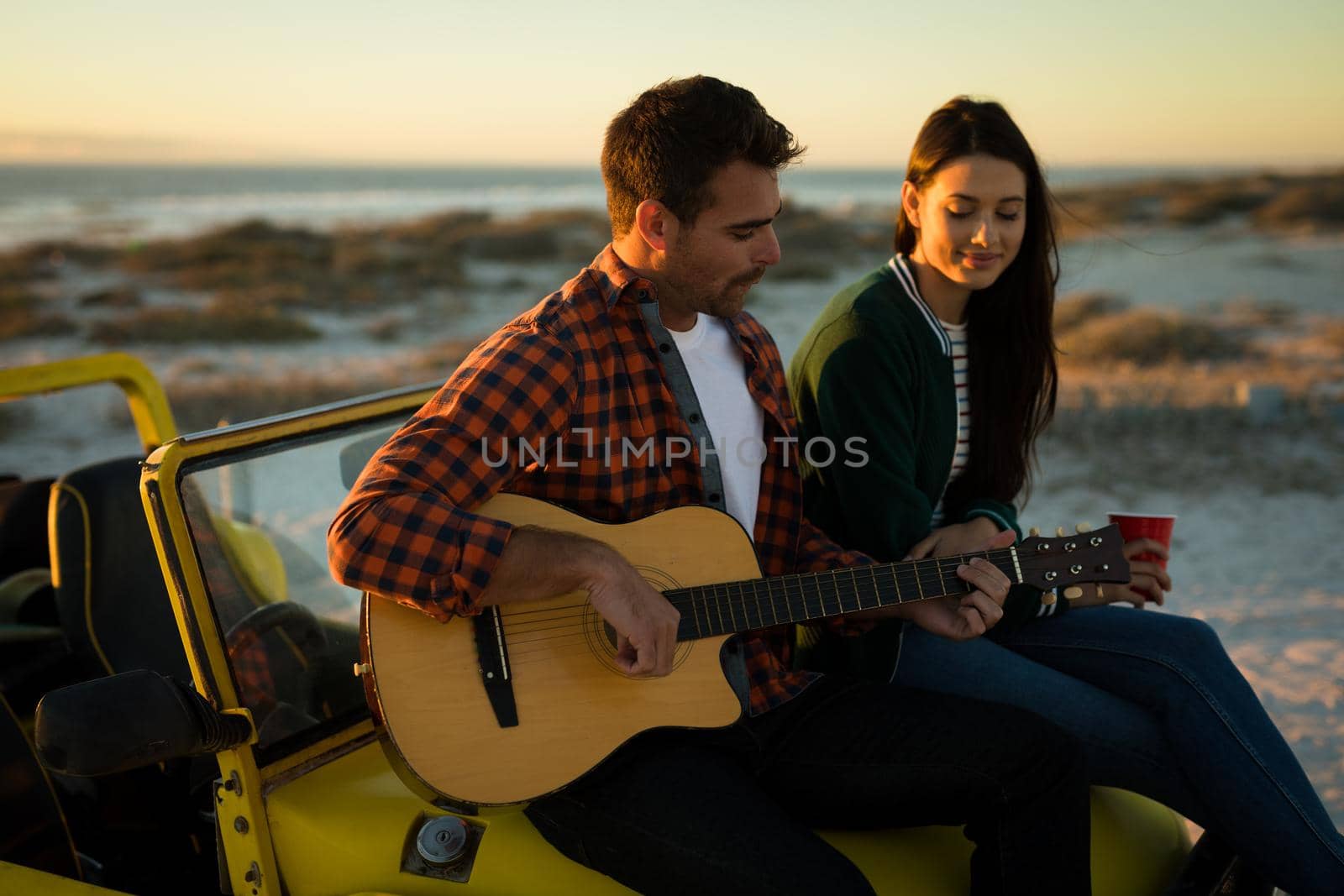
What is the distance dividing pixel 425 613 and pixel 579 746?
0.36m

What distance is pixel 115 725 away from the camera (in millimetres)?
1679

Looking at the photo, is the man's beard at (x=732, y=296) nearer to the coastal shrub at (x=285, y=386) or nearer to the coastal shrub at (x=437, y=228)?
the coastal shrub at (x=285, y=386)

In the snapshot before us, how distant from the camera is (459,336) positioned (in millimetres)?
20703

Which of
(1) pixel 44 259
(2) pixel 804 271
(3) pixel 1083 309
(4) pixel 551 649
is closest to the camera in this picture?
(4) pixel 551 649

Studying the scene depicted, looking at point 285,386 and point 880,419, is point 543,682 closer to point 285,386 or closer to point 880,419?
point 880,419

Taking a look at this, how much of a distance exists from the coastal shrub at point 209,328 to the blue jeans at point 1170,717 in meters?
19.5

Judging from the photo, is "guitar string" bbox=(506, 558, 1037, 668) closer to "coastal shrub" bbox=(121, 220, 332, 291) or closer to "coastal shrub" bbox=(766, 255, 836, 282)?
"coastal shrub" bbox=(766, 255, 836, 282)

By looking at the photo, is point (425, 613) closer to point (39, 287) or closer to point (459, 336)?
point (459, 336)

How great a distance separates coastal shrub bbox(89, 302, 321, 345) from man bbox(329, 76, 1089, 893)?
63.2ft

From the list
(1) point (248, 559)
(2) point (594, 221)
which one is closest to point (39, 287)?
(2) point (594, 221)

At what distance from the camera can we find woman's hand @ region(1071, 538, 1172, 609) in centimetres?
257

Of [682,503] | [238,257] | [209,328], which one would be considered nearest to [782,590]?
[682,503]

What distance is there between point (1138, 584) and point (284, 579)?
203 cm

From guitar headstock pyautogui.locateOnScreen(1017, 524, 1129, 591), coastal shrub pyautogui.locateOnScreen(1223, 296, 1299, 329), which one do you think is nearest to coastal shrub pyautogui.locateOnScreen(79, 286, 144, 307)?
coastal shrub pyautogui.locateOnScreen(1223, 296, 1299, 329)
